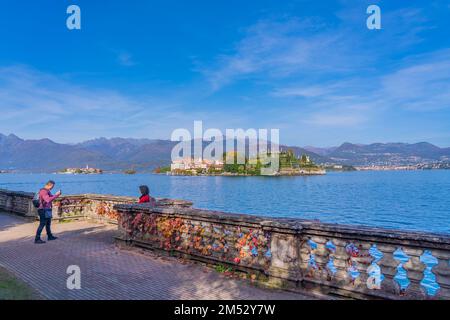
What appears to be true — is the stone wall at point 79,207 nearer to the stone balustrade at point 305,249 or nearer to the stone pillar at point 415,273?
the stone balustrade at point 305,249

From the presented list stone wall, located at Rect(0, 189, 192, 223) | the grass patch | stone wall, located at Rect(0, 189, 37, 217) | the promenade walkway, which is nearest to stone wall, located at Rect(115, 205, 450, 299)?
the promenade walkway

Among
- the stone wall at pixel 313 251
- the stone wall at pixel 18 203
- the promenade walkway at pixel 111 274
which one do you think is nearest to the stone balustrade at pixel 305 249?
the stone wall at pixel 313 251

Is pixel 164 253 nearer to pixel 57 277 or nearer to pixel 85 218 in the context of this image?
pixel 57 277

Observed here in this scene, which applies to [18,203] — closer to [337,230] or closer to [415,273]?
[337,230]

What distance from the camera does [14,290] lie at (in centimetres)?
649

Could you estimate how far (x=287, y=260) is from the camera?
666cm

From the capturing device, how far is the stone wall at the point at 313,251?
17.5 feet

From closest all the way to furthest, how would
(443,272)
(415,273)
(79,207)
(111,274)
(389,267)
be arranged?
1. (443,272)
2. (415,273)
3. (389,267)
4. (111,274)
5. (79,207)

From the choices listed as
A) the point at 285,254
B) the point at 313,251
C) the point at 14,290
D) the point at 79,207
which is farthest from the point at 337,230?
the point at 79,207

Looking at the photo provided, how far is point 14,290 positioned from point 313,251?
18.2 feet

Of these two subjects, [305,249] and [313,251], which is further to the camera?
[305,249]

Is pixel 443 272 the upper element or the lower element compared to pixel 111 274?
upper
